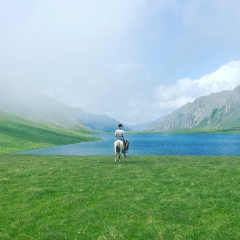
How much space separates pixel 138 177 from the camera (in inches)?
1283

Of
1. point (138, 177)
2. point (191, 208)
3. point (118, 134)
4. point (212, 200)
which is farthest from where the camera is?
point (118, 134)

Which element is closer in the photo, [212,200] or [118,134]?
[212,200]

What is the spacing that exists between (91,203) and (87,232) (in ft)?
17.7

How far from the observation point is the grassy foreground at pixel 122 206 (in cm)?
1727

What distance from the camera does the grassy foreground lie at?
1727cm

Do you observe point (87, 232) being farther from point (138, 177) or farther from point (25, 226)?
point (138, 177)

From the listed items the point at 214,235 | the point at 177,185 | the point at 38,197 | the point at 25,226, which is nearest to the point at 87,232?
the point at 25,226

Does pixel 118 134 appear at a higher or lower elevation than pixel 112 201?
higher

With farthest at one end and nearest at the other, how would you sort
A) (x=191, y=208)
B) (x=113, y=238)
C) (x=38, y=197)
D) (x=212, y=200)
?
(x=38, y=197), (x=212, y=200), (x=191, y=208), (x=113, y=238)

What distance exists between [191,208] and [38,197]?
12.6 metres

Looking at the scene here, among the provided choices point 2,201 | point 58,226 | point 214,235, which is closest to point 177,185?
point 214,235

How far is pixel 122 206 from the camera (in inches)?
853

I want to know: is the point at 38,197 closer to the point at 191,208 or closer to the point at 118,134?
the point at 191,208

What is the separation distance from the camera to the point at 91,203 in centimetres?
2275
